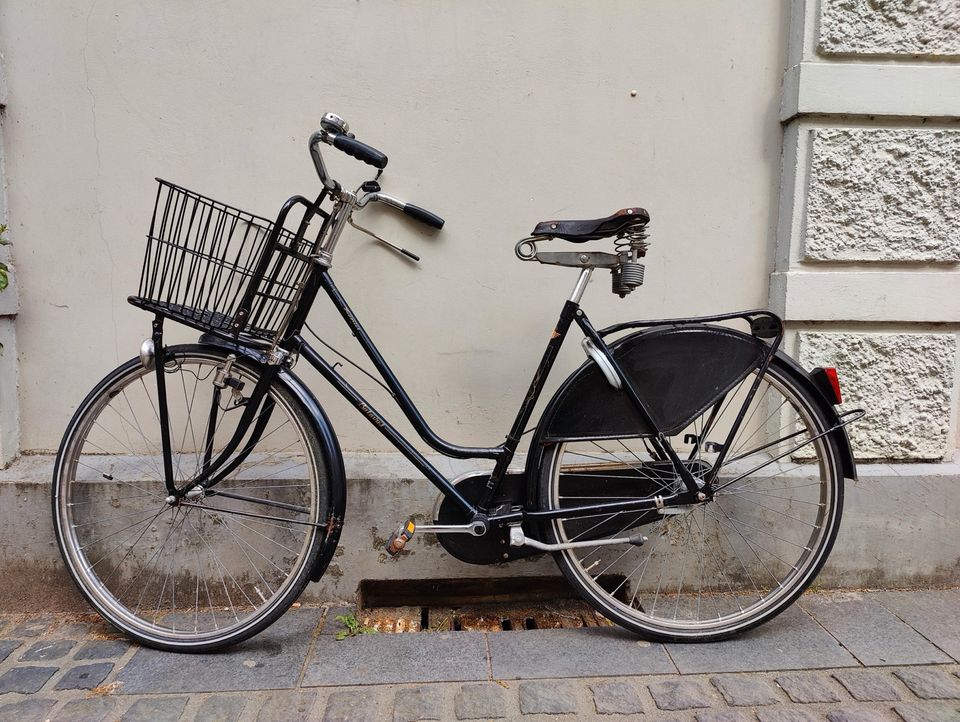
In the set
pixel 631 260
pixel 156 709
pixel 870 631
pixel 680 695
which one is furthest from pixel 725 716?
pixel 156 709

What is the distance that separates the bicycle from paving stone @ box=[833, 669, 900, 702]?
283 mm

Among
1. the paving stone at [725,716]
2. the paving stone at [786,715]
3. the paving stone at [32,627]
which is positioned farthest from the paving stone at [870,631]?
the paving stone at [32,627]

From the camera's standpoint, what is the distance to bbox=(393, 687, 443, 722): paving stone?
73.9 inches

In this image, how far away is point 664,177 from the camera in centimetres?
258

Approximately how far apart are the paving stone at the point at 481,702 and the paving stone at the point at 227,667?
0.55 metres

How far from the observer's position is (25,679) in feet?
6.69

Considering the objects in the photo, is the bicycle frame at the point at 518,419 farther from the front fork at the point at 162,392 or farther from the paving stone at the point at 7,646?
the paving stone at the point at 7,646

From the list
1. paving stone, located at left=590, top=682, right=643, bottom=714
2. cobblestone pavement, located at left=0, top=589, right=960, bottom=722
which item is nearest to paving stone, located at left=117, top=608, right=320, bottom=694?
cobblestone pavement, located at left=0, top=589, right=960, bottom=722

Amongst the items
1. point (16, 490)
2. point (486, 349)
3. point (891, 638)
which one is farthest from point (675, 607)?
point (16, 490)

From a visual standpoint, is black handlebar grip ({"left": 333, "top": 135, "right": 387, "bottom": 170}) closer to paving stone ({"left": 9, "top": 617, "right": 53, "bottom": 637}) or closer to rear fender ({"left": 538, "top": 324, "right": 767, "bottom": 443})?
rear fender ({"left": 538, "top": 324, "right": 767, "bottom": 443})

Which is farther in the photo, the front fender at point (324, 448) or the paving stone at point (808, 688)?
the front fender at point (324, 448)

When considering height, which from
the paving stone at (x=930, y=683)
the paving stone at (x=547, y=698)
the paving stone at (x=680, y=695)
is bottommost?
the paving stone at (x=547, y=698)

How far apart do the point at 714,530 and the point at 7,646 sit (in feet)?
8.75

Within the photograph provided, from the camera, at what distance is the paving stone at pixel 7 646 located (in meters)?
2.18
